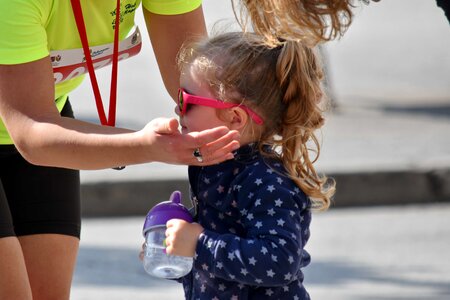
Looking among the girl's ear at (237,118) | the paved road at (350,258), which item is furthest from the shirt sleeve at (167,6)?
the paved road at (350,258)

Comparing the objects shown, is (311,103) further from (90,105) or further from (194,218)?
(90,105)

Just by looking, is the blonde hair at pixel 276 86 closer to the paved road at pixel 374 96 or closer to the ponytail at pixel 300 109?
the ponytail at pixel 300 109

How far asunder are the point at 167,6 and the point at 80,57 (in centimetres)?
32

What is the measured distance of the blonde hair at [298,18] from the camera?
3105mm

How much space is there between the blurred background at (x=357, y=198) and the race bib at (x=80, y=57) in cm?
39

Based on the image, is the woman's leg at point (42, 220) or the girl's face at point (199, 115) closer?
the girl's face at point (199, 115)

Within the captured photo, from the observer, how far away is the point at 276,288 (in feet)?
10.5

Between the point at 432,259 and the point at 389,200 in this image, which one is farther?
the point at 389,200

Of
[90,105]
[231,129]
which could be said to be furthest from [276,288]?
[90,105]

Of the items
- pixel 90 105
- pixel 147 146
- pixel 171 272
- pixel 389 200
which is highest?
pixel 147 146

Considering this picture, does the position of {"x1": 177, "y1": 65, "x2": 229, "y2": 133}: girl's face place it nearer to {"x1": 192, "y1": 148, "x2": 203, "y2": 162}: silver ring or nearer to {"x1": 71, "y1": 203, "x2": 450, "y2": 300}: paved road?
{"x1": 192, "y1": 148, "x2": 203, "y2": 162}: silver ring

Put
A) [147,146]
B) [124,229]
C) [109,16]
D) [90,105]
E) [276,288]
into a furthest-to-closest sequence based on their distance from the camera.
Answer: [90,105], [124,229], [109,16], [276,288], [147,146]

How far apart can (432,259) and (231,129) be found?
3.84 meters

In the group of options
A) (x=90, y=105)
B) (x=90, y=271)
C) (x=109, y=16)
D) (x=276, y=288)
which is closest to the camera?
(x=276, y=288)
